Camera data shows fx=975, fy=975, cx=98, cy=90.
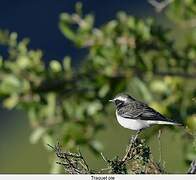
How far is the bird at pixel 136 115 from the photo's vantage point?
3.79 metres

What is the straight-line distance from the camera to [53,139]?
13.9 ft

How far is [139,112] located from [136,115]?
29 mm

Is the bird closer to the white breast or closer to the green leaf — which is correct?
the white breast

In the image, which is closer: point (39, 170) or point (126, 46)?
point (126, 46)

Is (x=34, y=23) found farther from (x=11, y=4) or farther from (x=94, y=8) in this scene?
(x=94, y=8)

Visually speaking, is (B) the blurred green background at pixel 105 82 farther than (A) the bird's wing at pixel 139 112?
Yes

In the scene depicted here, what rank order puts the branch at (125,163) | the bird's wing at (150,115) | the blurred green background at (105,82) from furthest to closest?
1. the blurred green background at (105,82)
2. the bird's wing at (150,115)
3. the branch at (125,163)

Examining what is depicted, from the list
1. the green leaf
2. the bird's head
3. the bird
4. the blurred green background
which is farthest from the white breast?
the green leaf

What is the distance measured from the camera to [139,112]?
150 inches

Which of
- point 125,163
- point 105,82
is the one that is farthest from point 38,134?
point 125,163

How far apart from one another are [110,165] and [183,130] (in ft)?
3.08

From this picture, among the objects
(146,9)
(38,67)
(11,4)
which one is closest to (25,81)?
(38,67)

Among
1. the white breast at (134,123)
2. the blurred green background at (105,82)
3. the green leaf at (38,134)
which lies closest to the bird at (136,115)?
the white breast at (134,123)

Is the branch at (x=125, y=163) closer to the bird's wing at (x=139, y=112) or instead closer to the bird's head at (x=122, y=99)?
the bird's wing at (x=139, y=112)
